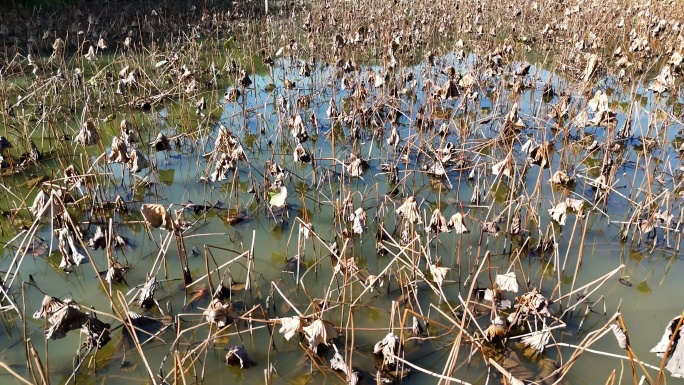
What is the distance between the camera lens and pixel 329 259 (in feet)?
10.8

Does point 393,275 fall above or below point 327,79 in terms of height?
below

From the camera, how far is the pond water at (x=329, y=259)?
2502 millimetres

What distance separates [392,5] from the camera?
10.7 m

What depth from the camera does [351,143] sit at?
5.06m

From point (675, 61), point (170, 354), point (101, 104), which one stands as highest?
point (675, 61)

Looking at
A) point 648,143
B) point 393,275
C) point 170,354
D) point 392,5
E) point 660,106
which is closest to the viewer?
point 170,354

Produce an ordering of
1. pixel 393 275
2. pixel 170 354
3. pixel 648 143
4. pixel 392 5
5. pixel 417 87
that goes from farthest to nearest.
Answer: pixel 392 5 < pixel 417 87 < pixel 648 143 < pixel 393 275 < pixel 170 354

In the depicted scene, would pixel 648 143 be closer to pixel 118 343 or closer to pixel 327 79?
pixel 327 79

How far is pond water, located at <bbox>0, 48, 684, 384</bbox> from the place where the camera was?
98.5 inches

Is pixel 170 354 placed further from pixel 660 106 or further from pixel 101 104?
pixel 660 106

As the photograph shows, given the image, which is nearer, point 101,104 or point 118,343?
point 118,343

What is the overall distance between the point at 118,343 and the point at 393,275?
1499 mm

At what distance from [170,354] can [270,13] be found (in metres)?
9.95

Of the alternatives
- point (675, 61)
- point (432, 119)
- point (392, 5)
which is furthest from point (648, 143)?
point (392, 5)
